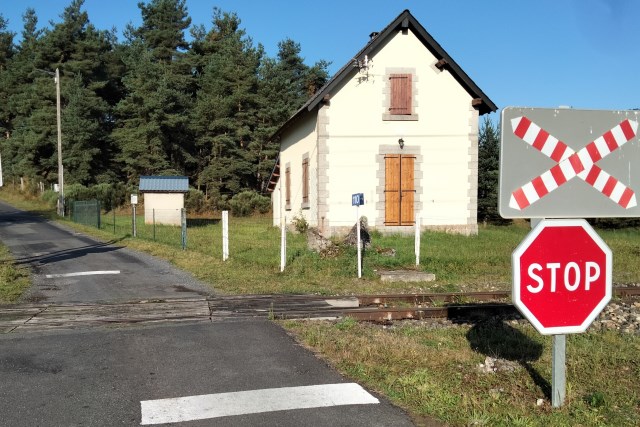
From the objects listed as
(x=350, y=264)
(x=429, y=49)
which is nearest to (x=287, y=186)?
(x=429, y=49)

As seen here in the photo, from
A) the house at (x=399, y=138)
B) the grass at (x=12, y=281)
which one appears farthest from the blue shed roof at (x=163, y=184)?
the grass at (x=12, y=281)

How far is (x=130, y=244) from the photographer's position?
18.8m

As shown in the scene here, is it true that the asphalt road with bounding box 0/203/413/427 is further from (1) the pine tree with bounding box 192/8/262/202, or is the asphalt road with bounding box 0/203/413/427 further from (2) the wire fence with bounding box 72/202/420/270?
(1) the pine tree with bounding box 192/8/262/202

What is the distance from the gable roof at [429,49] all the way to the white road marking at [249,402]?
15.4 m

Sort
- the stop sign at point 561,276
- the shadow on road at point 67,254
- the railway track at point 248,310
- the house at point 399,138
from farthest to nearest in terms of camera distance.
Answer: the house at point 399,138 → the shadow on road at point 67,254 → the railway track at point 248,310 → the stop sign at point 561,276

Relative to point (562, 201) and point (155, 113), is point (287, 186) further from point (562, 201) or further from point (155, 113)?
point (155, 113)

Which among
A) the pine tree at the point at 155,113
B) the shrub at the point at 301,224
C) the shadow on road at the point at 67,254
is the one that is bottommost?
the shadow on road at the point at 67,254

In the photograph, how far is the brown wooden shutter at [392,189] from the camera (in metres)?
20.2

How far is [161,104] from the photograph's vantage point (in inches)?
1877

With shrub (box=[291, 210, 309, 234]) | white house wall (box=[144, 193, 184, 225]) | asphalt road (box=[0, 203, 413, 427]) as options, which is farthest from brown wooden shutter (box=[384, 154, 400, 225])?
asphalt road (box=[0, 203, 413, 427])

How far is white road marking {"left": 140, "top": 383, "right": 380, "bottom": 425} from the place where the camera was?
4.30 m

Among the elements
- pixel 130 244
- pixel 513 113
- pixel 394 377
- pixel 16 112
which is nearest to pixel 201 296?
pixel 394 377

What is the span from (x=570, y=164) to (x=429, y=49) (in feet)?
56.2

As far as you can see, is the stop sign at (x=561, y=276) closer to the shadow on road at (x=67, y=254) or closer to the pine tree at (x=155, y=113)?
the shadow on road at (x=67, y=254)
